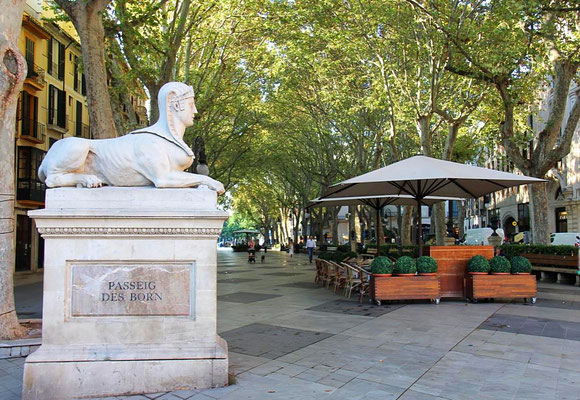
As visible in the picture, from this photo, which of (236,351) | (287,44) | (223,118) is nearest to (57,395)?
(236,351)

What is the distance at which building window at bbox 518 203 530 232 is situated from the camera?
1650 inches

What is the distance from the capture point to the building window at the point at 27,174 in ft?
80.6

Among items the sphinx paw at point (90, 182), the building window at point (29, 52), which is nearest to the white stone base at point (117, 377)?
the sphinx paw at point (90, 182)

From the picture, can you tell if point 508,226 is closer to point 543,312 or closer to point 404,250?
point 404,250

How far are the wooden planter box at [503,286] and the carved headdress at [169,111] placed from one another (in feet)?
24.2

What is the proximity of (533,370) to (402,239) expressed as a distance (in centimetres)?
1905

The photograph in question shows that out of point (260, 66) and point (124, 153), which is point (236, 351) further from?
point (260, 66)

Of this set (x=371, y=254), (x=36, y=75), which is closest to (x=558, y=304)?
(x=371, y=254)

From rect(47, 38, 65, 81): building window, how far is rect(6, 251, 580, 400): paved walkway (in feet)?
78.9

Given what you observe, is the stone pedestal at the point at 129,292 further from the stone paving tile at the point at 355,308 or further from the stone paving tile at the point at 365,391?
the stone paving tile at the point at 355,308

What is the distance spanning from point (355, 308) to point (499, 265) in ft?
10.7

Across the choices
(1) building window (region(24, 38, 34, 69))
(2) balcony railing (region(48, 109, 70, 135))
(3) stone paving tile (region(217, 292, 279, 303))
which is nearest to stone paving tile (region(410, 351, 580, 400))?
(3) stone paving tile (region(217, 292, 279, 303))

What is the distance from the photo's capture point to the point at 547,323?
25.1ft

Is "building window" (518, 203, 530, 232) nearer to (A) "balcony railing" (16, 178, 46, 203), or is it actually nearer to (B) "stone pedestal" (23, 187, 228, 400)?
(A) "balcony railing" (16, 178, 46, 203)
